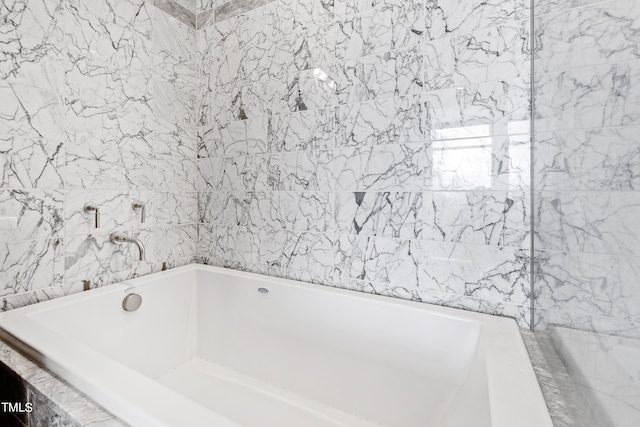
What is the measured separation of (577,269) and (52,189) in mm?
1802

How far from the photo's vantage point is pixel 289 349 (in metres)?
1.41

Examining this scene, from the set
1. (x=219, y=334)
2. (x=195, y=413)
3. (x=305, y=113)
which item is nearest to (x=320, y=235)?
(x=305, y=113)

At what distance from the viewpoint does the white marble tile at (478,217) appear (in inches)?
43.4

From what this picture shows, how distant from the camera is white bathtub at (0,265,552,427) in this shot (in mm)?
745

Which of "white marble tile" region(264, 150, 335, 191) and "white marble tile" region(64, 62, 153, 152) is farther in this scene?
"white marble tile" region(264, 150, 335, 191)

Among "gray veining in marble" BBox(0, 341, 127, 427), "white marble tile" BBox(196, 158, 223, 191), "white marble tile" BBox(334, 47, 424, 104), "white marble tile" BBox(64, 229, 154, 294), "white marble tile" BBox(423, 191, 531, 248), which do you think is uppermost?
"white marble tile" BBox(334, 47, 424, 104)

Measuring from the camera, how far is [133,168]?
1567 mm

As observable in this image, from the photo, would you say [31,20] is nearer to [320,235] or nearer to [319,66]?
[319,66]

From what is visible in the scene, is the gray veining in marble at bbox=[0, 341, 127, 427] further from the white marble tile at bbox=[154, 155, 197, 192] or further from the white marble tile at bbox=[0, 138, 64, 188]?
the white marble tile at bbox=[154, 155, 197, 192]

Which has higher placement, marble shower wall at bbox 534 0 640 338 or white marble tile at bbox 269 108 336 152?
white marble tile at bbox 269 108 336 152

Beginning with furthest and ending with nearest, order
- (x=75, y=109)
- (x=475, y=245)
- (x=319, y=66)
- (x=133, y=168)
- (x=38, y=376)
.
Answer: (x=133, y=168)
(x=319, y=66)
(x=75, y=109)
(x=475, y=245)
(x=38, y=376)

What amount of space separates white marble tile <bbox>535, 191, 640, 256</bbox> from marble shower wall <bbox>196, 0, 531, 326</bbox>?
0.19m

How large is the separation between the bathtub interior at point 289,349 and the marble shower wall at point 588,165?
1.27 ft

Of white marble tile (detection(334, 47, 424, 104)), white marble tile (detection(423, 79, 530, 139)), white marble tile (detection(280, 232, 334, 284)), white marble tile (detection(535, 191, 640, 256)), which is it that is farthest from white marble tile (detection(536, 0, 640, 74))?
white marble tile (detection(280, 232, 334, 284))
